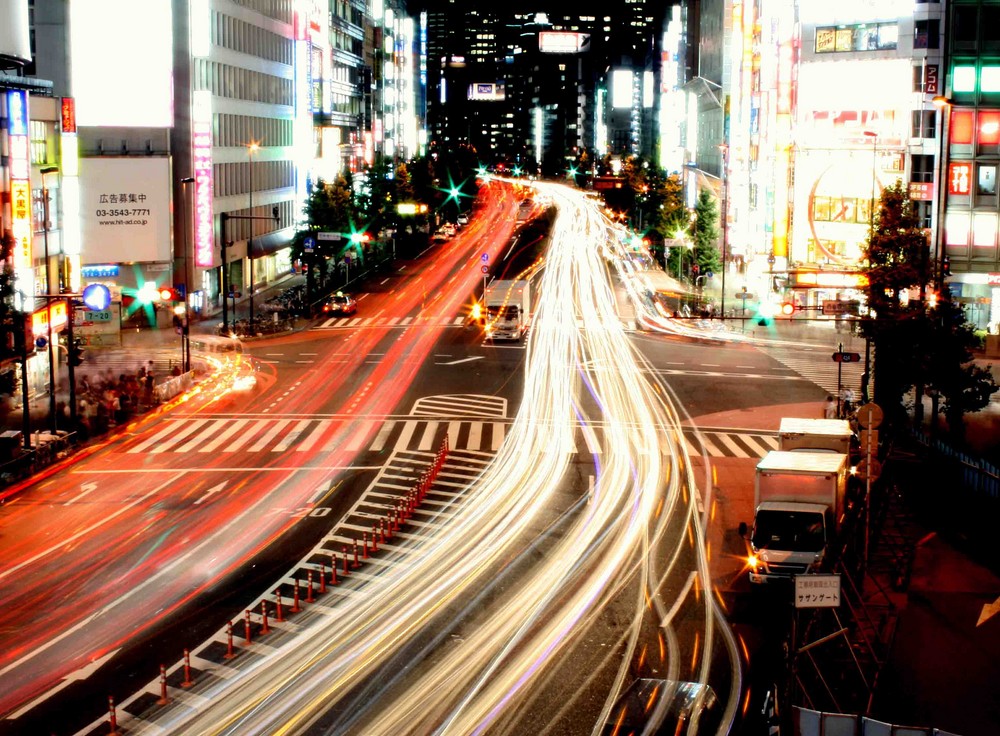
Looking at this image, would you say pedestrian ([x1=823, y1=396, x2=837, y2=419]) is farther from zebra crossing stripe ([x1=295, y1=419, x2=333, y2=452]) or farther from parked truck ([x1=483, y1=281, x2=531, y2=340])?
parked truck ([x1=483, y1=281, x2=531, y2=340])

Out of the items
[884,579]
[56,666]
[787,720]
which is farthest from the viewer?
[884,579]

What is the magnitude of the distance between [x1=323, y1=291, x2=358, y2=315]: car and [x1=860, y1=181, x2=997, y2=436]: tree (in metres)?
37.3

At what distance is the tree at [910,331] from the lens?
3966 cm

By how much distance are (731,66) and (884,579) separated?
262 ft

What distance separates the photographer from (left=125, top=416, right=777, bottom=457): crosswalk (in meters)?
41.4

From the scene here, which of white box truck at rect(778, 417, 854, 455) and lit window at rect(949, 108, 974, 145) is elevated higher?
lit window at rect(949, 108, 974, 145)

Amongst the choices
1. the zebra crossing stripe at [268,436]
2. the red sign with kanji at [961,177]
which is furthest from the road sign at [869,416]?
the red sign with kanji at [961,177]

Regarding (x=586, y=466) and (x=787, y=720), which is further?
(x=586, y=466)

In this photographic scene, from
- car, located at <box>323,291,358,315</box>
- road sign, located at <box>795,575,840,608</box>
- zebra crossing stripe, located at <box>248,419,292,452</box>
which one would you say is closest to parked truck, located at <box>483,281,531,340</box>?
car, located at <box>323,291,358,315</box>

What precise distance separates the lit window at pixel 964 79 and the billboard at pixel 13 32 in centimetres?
4422

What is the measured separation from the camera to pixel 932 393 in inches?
1662

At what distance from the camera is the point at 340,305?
7875cm

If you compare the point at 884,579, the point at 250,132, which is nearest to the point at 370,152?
the point at 250,132

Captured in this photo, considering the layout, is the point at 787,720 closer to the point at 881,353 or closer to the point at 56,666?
Result: the point at 56,666
